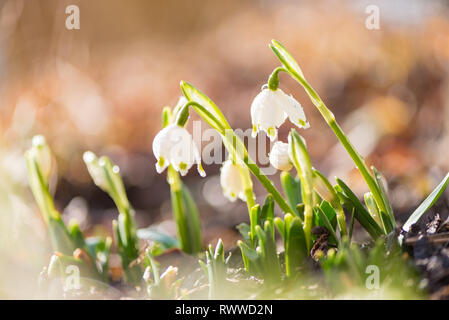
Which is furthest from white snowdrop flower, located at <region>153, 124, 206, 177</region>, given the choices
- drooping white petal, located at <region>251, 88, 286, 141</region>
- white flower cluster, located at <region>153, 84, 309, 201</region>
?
drooping white petal, located at <region>251, 88, 286, 141</region>

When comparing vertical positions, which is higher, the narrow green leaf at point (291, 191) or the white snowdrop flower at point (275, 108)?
the white snowdrop flower at point (275, 108)

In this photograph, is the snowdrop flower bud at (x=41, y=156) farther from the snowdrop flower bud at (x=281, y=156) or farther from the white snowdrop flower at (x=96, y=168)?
the snowdrop flower bud at (x=281, y=156)

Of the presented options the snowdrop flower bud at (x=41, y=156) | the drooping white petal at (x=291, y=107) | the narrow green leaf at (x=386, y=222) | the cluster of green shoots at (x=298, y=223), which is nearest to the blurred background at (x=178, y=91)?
the snowdrop flower bud at (x=41, y=156)

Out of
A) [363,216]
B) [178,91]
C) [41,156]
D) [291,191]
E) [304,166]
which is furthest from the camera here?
[178,91]

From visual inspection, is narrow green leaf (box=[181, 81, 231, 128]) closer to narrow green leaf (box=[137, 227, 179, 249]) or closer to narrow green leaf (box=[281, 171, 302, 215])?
narrow green leaf (box=[281, 171, 302, 215])

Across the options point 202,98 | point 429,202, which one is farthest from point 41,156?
point 429,202

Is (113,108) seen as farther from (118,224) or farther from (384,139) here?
(118,224)

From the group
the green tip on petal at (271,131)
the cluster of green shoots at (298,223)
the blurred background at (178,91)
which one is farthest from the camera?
the blurred background at (178,91)

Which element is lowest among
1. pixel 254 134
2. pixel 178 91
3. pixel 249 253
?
pixel 249 253

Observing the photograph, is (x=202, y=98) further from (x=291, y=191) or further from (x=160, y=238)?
(x=160, y=238)
